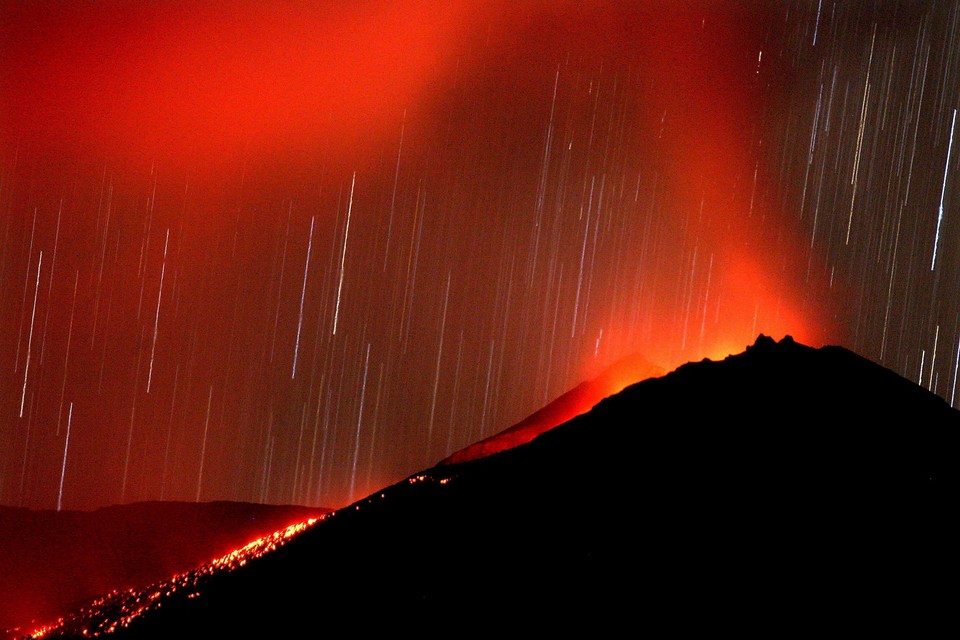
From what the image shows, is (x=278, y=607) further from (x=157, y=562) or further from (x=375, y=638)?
(x=157, y=562)

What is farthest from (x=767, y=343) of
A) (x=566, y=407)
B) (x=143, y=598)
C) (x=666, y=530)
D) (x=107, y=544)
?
(x=107, y=544)

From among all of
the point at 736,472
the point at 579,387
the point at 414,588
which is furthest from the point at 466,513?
the point at 579,387

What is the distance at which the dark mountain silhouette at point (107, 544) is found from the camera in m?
27.2

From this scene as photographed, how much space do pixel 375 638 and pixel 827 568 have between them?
5451 mm

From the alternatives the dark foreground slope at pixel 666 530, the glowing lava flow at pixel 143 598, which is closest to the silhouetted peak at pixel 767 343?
the dark foreground slope at pixel 666 530

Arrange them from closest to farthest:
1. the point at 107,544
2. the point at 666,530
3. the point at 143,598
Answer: the point at 666,530, the point at 143,598, the point at 107,544

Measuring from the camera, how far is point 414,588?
11211 mm

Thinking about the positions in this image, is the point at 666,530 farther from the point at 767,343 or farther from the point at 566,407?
the point at 566,407

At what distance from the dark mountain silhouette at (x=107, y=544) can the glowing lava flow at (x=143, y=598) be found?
994 centimetres

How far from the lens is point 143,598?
14.2m

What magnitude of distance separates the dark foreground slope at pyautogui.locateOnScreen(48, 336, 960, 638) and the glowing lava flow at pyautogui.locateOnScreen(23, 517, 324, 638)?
1.71 ft

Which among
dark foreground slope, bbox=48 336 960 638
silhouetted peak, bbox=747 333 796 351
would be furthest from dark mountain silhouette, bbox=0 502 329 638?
silhouetted peak, bbox=747 333 796 351

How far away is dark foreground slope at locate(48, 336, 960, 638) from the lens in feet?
33.5

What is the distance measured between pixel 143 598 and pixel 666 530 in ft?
27.8
